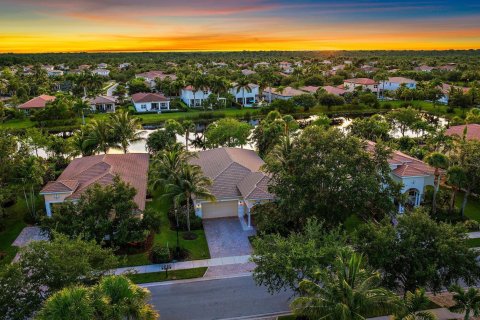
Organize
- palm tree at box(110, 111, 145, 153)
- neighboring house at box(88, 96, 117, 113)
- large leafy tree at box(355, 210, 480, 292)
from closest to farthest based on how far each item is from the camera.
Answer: large leafy tree at box(355, 210, 480, 292) < palm tree at box(110, 111, 145, 153) < neighboring house at box(88, 96, 117, 113)

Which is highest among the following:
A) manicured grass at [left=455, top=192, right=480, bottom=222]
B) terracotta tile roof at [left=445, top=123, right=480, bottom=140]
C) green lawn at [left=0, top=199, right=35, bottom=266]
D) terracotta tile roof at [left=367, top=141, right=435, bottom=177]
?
terracotta tile roof at [left=445, top=123, right=480, bottom=140]

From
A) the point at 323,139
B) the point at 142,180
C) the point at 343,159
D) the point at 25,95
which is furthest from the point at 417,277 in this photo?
the point at 25,95

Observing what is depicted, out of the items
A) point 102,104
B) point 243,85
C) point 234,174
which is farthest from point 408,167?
point 102,104

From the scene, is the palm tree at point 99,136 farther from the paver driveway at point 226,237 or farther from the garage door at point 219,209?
the paver driveway at point 226,237

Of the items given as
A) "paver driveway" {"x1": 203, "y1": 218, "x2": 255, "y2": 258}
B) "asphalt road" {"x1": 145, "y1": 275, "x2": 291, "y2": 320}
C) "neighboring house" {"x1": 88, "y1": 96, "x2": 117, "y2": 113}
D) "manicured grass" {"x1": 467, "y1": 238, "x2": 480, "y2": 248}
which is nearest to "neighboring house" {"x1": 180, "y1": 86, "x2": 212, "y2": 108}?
"neighboring house" {"x1": 88, "y1": 96, "x2": 117, "y2": 113}

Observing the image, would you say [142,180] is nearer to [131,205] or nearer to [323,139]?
[131,205]

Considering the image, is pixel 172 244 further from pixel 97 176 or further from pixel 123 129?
pixel 123 129

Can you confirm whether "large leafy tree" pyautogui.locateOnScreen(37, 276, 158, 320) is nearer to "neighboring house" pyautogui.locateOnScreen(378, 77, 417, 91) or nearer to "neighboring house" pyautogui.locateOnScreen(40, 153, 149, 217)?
"neighboring house" pyautogui.locateOnScreen(40, 153, 149, 217)

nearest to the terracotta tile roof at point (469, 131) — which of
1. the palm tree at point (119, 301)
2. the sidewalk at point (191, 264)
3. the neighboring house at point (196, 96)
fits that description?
the sidewalk at point (191, 264)
